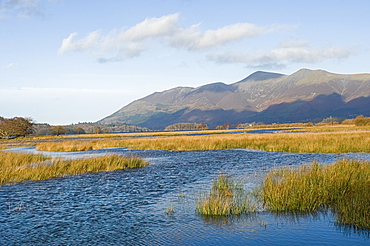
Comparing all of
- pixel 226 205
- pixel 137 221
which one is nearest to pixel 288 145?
pixel 226 205

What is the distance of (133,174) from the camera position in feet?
82.2

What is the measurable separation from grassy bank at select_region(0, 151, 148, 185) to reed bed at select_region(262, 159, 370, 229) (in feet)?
52.5

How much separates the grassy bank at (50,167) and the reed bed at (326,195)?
1601 centimetres

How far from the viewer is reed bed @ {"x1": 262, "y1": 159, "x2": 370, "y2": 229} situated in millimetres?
11820

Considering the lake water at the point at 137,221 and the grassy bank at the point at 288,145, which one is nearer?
the lake water at the point at 137,221

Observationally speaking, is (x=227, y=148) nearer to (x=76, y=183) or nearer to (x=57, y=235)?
(x=76, y=183)

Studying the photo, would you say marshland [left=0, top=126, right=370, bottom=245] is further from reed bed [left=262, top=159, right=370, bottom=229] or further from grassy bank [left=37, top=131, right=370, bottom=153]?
grassy bank [left=37, top=131, right=370, bottom=153]

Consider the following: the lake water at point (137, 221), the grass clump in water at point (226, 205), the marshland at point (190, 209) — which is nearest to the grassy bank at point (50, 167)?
the marshland at point (190, 209)

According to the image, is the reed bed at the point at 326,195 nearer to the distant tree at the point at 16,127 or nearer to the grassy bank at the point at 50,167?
the grassy bank at the point at 50,167

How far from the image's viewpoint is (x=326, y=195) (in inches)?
555

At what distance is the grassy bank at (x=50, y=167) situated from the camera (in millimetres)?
23109

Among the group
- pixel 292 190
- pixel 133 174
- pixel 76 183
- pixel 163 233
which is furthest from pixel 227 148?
pixel 163 233

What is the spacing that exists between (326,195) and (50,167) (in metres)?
20.4

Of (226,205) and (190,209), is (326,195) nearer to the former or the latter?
(226,205)
